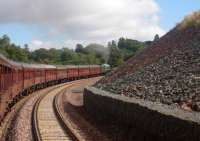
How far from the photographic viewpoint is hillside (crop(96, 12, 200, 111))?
73.4 ft

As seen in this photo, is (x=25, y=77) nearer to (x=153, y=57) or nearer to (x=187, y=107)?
(x=153, y=57)

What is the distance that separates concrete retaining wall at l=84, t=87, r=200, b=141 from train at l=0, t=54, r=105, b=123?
17.5 ft

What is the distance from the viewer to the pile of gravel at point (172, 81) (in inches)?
860

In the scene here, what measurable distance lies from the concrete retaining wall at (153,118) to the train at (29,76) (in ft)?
17.5

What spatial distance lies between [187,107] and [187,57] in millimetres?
12043

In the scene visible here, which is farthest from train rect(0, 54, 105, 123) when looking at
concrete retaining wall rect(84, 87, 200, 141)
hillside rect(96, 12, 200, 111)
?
hillside rect(96, 12, 200, 111)

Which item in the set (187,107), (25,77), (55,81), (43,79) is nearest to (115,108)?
(187,107)

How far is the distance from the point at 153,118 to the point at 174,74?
1069cm

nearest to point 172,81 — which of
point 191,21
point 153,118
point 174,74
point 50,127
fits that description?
point 174,74

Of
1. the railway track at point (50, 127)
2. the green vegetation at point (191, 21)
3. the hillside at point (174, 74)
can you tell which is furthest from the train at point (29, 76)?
the green vegetation at point (191, 21)

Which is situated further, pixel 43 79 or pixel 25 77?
pixel 43 79

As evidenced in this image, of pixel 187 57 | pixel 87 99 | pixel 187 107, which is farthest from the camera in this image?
pixel 87 99

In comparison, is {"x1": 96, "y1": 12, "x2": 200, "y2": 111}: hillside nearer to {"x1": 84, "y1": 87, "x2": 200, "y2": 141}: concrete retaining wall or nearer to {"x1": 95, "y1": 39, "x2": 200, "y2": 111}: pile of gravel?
{"x1": 95, "y1": 39, "x2": 200, "y2": 111}: pile of gravel

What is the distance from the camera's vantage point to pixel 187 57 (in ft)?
103
